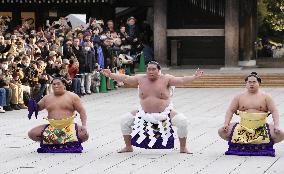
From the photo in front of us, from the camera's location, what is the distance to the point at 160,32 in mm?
27203

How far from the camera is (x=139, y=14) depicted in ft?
99.5

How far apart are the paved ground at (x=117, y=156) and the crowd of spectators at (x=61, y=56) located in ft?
2.92

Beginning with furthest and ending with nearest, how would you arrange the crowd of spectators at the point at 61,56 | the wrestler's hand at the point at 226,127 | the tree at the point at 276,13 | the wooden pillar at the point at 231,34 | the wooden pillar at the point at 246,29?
the tree at the point at 276,13 → the wooden pillar at the point at 246,29 → the wooden pillar at the point at 231,34 → the crowd of spectators at the point at 61,56 → the wrestler's hand at the point at 226,127

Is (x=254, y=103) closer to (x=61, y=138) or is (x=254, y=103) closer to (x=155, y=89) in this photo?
(x=155, y=89)

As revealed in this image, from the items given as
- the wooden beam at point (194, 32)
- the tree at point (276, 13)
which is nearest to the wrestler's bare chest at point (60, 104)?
the wooden beam at point (194, 32)

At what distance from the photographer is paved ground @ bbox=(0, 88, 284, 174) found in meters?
10.3

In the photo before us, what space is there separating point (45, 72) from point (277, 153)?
8.68 metres

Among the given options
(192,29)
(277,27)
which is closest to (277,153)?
(192,29)

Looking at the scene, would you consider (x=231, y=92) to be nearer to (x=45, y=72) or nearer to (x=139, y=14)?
(x=45, y=72)

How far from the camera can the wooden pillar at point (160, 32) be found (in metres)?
27.1

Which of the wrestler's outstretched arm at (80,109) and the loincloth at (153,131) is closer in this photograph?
the loincloth at (153,131)

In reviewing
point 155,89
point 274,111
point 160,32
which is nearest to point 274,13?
point 160,32

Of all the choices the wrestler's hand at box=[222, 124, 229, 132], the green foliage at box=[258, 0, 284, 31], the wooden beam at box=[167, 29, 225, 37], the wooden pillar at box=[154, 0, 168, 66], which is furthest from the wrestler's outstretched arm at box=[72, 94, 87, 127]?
the green foliage at box=[258, 0, 284, 31]

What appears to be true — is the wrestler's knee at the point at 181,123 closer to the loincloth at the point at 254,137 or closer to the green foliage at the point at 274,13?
the loincloth at the point at 254,137
